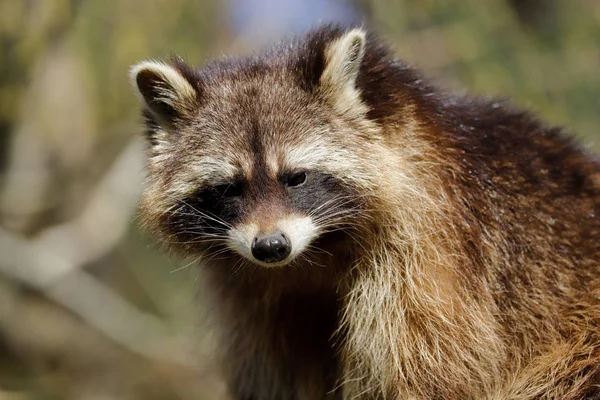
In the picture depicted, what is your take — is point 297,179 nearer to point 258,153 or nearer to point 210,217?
point 258,153

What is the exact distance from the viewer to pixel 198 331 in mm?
6691

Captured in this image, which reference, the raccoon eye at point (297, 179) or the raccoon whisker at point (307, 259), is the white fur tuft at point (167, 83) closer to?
the raccoon eye at point (297, 179)

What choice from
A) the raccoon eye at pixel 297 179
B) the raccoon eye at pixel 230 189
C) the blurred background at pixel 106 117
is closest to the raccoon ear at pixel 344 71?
the raccoon eye at pixel 297 179

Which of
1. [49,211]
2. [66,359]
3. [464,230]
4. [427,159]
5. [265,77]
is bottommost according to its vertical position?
[66,359]

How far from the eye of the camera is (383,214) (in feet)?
15.5

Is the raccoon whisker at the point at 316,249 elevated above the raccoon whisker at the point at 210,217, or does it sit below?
below

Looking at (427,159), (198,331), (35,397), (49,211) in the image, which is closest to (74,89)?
(49,211)

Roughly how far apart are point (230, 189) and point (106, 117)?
21.1 feet

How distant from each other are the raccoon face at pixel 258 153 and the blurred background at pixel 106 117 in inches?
152

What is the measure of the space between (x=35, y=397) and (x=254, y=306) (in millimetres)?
4602

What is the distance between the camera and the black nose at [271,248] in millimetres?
4215

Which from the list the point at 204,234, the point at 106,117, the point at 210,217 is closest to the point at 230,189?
the point at 210,217

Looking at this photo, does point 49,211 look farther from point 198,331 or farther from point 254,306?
point 254,306

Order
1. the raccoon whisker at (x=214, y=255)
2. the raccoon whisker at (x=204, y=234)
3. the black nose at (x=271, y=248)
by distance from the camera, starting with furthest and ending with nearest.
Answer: the raccoon whisker at (x=214, y=255) → the raccoon whisker at (x=204, y=234) → the black nose at (x=271, y=248)
